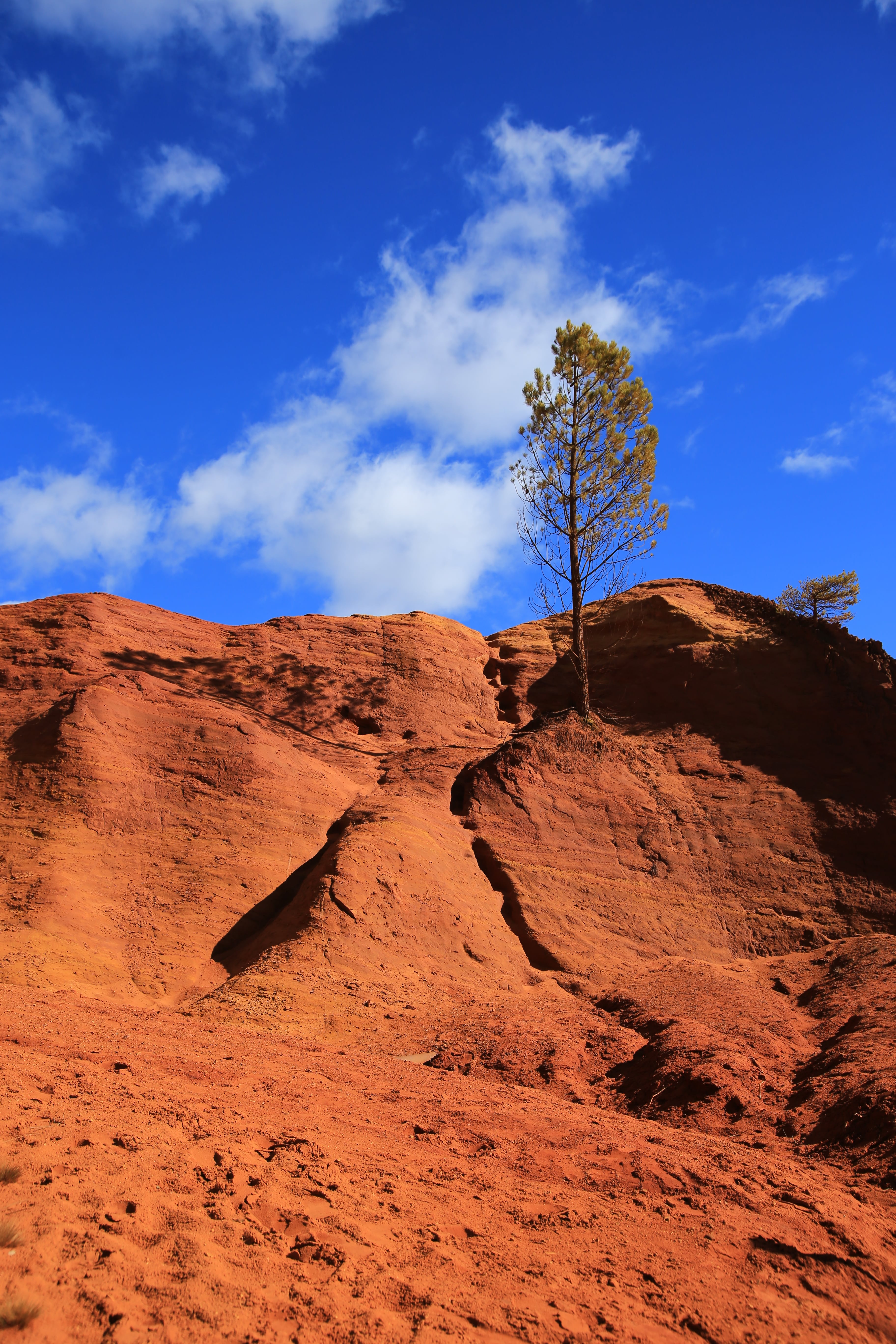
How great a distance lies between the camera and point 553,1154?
509cm

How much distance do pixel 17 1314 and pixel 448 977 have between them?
7.15 m

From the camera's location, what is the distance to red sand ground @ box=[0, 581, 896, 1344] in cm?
349

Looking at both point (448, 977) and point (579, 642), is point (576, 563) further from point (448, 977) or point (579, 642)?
point (448, 977)

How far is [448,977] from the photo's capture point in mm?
9539

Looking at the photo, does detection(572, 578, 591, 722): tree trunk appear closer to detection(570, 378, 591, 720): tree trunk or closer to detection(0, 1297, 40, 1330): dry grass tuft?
detection(570, 378, 591, 720): tree trunk

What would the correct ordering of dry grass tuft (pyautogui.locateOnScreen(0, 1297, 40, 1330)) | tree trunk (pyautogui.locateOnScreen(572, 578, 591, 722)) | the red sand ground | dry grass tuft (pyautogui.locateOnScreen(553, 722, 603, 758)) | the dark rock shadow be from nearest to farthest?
dry grass tuft (pyautogui.locateOnScreen(0, 1297, 40, 1330))
the red sand ground
the dark rock shadow
dry grass tuft (pyautogui.locateOnScreen(553, 722, 603, 758))
tree trunk (pyautogui.locateOnScreen(572, 578, 591, 722))

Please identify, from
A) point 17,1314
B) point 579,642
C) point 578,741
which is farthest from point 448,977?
point 579,642

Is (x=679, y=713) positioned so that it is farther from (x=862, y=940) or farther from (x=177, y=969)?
(x=177, y=969)

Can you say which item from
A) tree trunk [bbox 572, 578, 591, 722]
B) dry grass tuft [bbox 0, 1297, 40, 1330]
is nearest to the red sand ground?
dry grass tuft [bbox 0, 1297, 40, 1330]

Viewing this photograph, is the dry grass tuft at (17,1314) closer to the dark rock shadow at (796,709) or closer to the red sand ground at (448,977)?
the red sand ground at (448,977)

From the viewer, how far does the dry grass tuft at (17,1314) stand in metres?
2.69

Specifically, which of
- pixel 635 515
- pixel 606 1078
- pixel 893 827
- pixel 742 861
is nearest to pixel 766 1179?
pixel 606 1078

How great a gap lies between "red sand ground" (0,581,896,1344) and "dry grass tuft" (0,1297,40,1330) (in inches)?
2.4

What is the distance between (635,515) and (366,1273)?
15.3 metres
